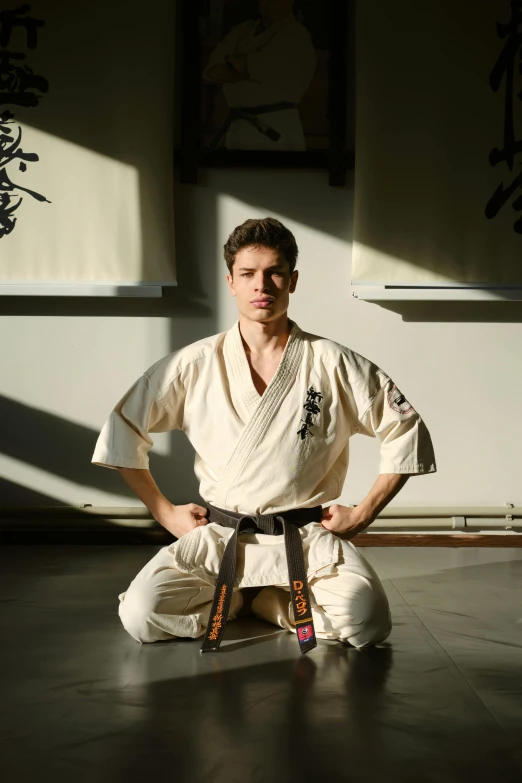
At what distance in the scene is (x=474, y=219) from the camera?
3.68 meters

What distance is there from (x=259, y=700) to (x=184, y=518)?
677mm

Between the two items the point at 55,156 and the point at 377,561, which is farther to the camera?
the point at 55,156

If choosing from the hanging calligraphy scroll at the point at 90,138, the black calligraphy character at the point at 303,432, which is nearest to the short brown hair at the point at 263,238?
the black calligraphy character at the point at 303,432

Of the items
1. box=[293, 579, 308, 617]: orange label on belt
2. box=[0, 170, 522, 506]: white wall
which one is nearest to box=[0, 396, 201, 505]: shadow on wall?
box=[0, 170, 522, 506]: white wall

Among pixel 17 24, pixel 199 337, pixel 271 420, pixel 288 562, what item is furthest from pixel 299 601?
pixel 17 24

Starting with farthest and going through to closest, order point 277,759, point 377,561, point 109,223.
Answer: point 109,223 → point 377,561 → point 277,759

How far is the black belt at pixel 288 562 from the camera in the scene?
2.16 m

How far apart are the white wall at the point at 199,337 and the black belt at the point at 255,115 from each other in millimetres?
176

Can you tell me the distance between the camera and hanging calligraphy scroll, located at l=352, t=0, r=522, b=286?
3633 mm

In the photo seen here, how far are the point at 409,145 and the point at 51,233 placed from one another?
5.43 feet

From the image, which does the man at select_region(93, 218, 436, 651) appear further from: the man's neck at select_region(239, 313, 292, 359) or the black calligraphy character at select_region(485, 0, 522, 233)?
the black calligraphy character at select_region(485, 0, 522, 233)

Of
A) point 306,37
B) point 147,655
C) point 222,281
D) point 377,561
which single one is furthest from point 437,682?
point 306,37

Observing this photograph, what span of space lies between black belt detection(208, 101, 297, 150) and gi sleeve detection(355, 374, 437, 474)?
5.71 ft

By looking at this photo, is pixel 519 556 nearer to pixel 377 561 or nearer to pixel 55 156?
pixel 377 561
